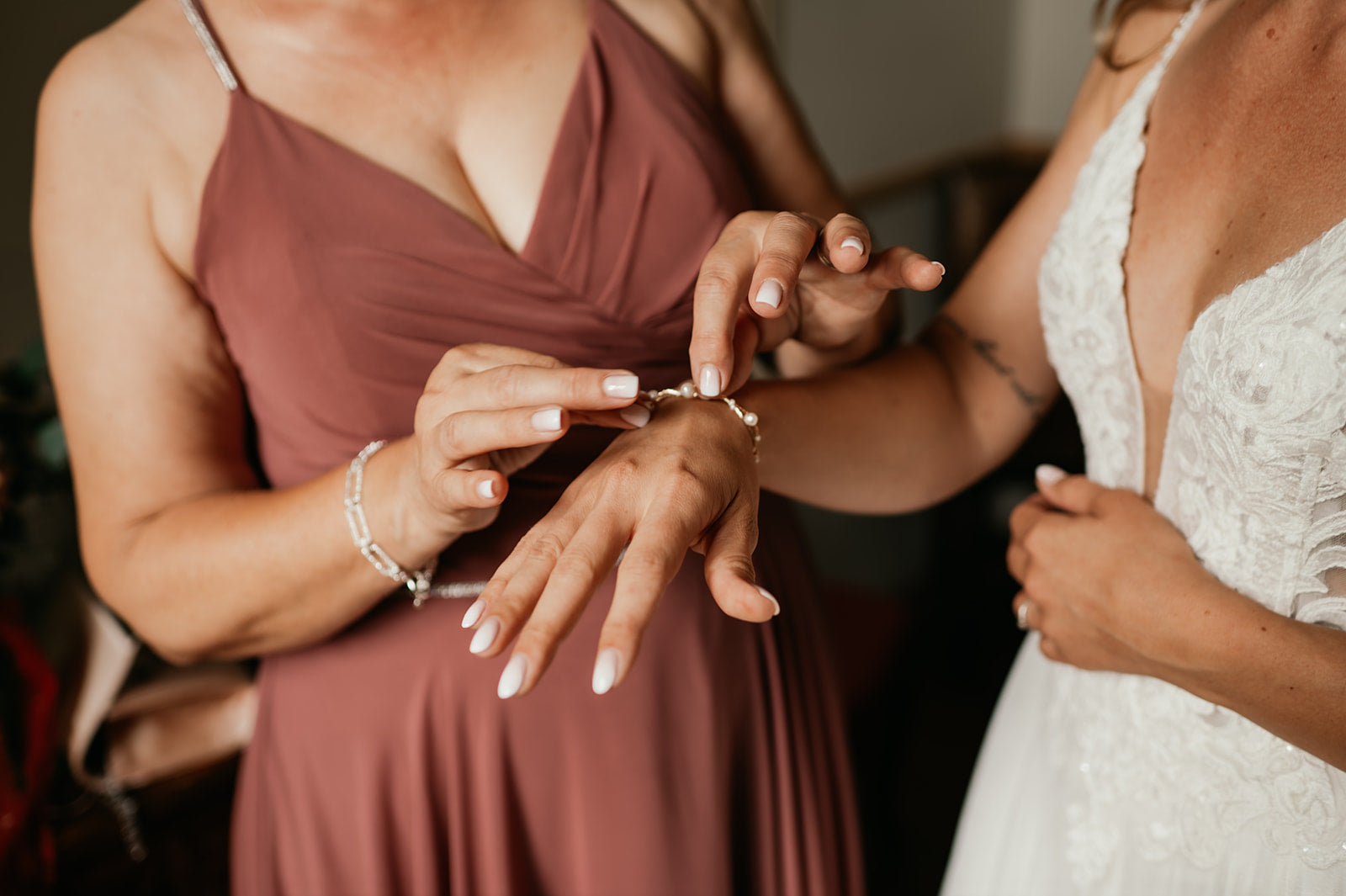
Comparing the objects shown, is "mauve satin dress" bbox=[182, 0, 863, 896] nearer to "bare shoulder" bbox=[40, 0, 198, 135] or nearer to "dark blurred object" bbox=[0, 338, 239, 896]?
"bare shoulder" bbox=[40, 0, 198, 135]

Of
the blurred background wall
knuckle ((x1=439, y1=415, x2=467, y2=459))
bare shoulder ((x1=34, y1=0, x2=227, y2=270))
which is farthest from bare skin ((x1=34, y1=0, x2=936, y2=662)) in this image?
the blurred background wall

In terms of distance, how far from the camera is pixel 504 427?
0.61m

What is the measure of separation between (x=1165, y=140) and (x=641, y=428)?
0.54 metres

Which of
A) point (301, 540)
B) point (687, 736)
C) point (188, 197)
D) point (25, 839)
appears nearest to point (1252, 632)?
point (687, 736)

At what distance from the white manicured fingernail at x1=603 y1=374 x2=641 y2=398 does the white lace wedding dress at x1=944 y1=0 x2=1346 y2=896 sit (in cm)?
44

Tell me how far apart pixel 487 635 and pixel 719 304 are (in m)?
0.29

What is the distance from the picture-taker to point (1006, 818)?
0.99 meters

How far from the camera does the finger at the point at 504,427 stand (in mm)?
614

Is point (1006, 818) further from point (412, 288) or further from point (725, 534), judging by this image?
point (412, 288)

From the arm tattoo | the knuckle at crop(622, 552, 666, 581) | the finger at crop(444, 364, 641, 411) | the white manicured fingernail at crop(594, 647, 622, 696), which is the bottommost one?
the white manicured fingernail at crop(594, 647, 622, 696)

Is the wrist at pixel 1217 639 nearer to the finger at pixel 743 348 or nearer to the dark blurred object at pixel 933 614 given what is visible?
the finger at pixel 743 348

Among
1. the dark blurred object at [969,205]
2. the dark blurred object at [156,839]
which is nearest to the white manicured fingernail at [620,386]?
the dark blurred object at [156,839]

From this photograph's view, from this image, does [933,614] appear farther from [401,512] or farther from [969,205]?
[401,512]

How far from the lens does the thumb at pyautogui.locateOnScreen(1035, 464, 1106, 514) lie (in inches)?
35.0
